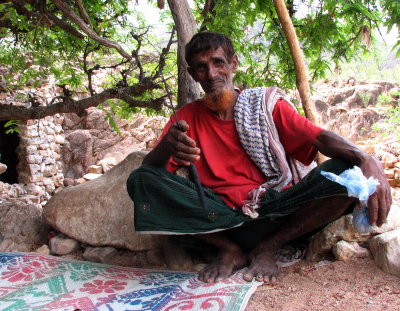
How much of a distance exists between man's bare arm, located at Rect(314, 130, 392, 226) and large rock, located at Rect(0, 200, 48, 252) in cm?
244

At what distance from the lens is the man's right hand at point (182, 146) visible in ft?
5.82

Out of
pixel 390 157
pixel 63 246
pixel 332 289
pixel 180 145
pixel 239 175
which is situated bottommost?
pixel 390 157

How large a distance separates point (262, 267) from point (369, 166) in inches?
30.4

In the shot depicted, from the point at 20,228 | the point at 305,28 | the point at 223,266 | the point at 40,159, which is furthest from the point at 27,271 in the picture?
the point at 40,159

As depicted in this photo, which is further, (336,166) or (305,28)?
(305,28)

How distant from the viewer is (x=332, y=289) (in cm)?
176

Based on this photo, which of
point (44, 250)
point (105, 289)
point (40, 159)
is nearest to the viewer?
point (105, 289)

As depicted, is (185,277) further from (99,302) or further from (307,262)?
(307,262)

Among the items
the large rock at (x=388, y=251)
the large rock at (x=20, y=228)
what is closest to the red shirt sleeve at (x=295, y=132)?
the large rock at (x=388, y=251)

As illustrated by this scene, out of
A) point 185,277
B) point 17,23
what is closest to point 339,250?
point 185,277

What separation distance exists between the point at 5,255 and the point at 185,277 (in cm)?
134

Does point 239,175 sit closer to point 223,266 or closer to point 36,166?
point 223,266

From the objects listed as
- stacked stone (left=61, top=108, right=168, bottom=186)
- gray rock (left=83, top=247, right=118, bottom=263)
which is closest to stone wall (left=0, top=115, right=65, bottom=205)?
stacked stone (left=61, top=108, right=168, bottom=186)

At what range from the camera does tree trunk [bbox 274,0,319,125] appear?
9.89 feet
